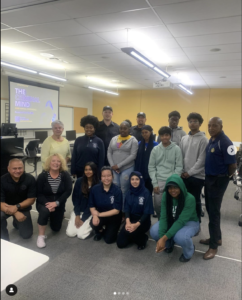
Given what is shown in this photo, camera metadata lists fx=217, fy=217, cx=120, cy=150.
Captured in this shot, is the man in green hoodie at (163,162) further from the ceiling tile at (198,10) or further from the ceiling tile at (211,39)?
the ceiling tile at (211,39)

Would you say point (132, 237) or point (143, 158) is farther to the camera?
point (143, 158)

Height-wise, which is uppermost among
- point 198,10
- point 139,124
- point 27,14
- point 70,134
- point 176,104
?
point 198,10

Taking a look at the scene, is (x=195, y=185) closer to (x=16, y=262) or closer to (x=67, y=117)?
(x=16, y=262)

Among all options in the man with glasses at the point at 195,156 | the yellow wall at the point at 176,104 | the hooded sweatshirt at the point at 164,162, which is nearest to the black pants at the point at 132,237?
the hooded sweatshirt at the point at 164,162

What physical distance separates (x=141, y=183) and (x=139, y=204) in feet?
0.69

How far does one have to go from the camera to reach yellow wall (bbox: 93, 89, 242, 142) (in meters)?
5.18

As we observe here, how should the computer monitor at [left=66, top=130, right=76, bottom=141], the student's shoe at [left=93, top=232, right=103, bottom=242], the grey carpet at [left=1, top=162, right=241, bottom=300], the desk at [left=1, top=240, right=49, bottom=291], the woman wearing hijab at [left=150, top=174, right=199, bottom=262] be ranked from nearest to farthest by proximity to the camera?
the desk at [left=1, top=240, right=49, bottom=291], the grey carpet at [left=1, top=162, right=241, bottom=300], the woman wearing hijab at [left=150, top=174, right=199, bottom=262], the student's shoe at [left=93, top=232, right=103, bottom=242], the computer monitor at [left=66, top=130, right=76, bottom=141]

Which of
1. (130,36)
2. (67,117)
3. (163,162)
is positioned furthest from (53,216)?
(67,117)

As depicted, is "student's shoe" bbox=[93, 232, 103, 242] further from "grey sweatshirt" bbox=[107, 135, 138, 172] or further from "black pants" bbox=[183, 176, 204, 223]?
"black pants" bbox=[183, 176, 204, 223]

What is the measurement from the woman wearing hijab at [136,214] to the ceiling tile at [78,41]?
2.27 metres

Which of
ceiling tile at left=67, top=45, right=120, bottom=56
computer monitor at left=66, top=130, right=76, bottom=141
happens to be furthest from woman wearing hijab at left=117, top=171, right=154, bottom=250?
computer monitor at left=66, top=130, right=76, bottom=141

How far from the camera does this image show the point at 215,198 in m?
1.95

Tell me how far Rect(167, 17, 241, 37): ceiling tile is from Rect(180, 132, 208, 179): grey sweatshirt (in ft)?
4.72

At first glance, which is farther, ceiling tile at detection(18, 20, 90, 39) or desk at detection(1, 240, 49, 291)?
ceiling tile at detection(18, 20, 90, 39)
